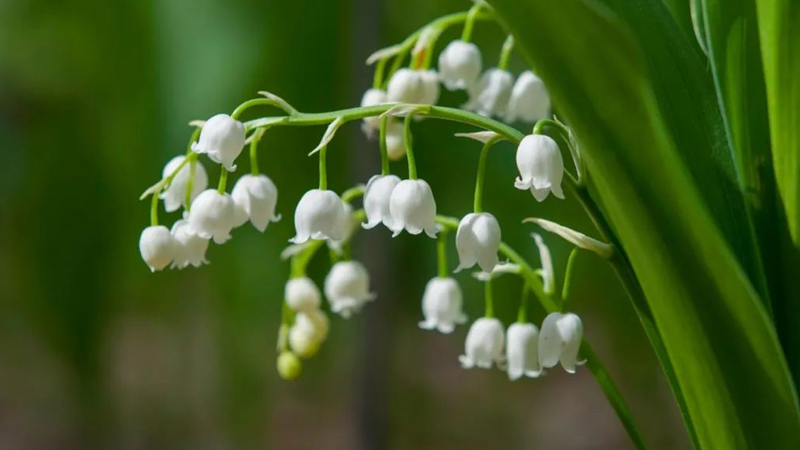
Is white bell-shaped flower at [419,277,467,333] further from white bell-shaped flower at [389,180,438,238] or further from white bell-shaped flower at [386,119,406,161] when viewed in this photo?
white bell-shaped flower at [389,180,438,238]

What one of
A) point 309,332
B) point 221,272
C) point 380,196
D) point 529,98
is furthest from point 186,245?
point 221,272

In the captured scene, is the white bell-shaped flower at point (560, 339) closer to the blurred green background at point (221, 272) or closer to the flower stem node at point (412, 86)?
the flower stem node at point (412, 86)

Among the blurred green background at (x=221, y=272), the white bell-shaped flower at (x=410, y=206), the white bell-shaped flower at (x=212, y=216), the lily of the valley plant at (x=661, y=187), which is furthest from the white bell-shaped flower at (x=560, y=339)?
the blurred green background at (x=221, y=272)

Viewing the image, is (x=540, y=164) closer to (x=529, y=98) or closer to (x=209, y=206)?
(x=209, y=206)

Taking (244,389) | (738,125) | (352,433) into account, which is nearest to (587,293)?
(352,433)

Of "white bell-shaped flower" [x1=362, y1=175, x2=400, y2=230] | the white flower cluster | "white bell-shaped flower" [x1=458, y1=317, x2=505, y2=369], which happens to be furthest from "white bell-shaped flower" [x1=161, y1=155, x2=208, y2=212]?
"white bell-shaped flower" [x1=458, y1=317, x2=505, y2=369]
